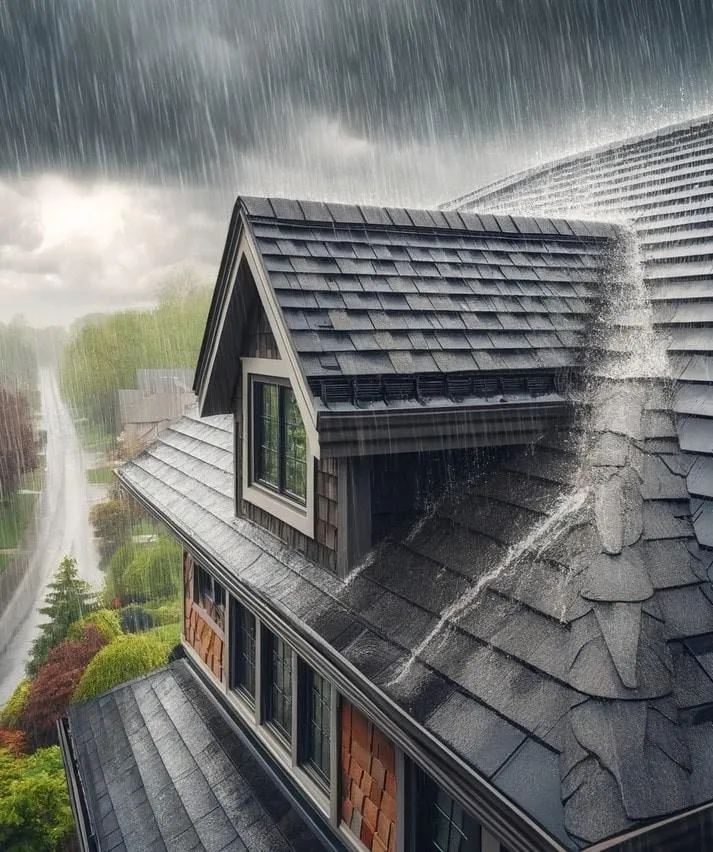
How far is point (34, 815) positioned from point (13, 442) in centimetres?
3295

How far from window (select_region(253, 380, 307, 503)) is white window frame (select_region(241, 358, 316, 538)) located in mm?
48

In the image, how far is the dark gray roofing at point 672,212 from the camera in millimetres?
3768

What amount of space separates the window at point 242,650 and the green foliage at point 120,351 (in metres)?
46.5

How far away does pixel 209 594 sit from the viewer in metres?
7.64

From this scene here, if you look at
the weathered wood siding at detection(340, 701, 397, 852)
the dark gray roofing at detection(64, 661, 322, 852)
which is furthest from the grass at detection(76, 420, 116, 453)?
the weathered wood siding at detection(340, 701, 397, 852)

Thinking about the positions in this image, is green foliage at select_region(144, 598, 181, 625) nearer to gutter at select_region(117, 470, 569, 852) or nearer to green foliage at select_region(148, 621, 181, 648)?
green foliage at select_region(148, 621, 181, 648)

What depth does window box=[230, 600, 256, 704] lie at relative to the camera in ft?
20.9

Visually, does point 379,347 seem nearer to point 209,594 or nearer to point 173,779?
point 173,779

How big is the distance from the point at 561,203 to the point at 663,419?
14.9ft

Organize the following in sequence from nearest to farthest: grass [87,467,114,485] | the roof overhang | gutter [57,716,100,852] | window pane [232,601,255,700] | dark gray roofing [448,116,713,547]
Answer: the roof overhang → dark gray roofing [448,116,713,547] → gutter [57,716,100,852] → window pane [232,601,255,700] → grass [87,467,114,485]

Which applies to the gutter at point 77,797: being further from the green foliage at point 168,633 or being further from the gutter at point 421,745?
the green foliage at point 168,633

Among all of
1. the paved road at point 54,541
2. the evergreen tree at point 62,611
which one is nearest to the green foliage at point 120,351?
the paved road at point 54,541

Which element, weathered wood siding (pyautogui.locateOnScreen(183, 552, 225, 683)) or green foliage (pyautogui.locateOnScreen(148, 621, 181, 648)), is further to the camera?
green foliage (pyautogui.locateOnScreen(148, 621, 181, 648))

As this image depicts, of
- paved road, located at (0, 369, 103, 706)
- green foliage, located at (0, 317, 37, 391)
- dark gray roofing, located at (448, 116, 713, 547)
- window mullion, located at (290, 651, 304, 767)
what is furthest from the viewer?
green foliage, located at (0, 317, 37, 391)
